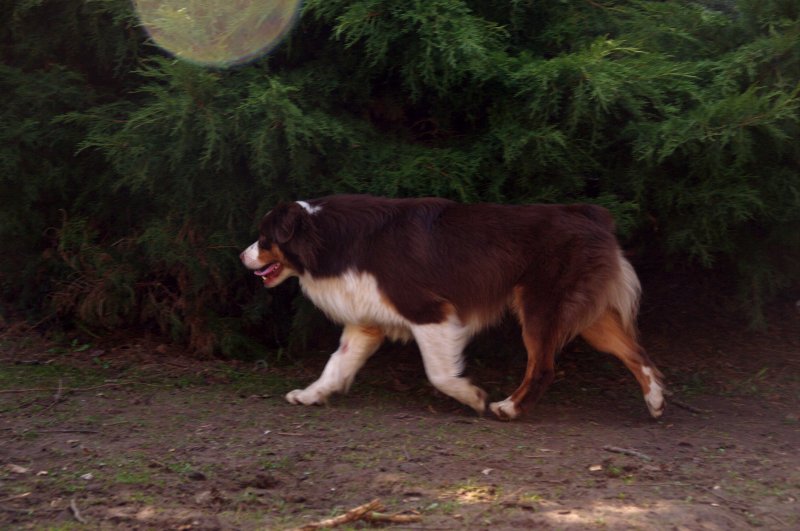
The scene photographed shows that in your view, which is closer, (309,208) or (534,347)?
(534,347)

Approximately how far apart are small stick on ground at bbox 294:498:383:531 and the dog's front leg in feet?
7.16

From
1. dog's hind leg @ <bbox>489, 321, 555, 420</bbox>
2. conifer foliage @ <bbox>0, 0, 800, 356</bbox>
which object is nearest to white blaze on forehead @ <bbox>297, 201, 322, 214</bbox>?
conifer foliage @ <bbox>0, 0, 800, 356</bbox>

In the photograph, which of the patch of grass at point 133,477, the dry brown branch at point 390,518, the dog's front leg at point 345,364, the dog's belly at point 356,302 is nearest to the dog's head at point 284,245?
the dog's belly at point 356,302

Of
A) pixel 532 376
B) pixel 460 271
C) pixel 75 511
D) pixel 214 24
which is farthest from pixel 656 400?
pixel 214 24

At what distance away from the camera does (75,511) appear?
4.23 m

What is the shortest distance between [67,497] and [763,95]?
5219 mm

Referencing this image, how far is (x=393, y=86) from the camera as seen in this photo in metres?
7.12

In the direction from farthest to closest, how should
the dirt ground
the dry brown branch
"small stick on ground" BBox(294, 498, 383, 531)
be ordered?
the dirt ground < the dry brown branch < "small stick on ground" BBox(294, 498, 383, 531)

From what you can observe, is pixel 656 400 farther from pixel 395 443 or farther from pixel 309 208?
pixel 309 208

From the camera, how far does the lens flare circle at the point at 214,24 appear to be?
20.6 ft

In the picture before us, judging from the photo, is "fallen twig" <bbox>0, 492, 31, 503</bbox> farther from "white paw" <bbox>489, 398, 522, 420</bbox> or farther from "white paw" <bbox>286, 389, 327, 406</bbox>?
"white paw" <bbox>489, 398, 522, 420</bbox>

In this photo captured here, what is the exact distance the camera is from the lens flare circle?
628 cm

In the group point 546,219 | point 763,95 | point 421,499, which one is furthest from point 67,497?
point 763,95

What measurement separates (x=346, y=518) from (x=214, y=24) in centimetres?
375
